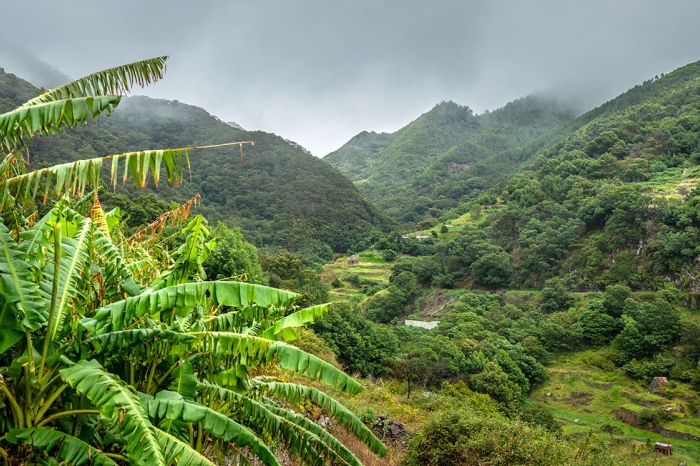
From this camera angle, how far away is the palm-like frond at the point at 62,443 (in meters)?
2.79

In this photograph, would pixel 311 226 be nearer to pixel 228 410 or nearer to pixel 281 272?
pixel 281 272

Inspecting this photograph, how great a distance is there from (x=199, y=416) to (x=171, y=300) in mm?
836

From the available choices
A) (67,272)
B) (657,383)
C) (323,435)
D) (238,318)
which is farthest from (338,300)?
(67,272)

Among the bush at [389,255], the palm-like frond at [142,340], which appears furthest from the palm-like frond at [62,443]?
the bush at [389,255]

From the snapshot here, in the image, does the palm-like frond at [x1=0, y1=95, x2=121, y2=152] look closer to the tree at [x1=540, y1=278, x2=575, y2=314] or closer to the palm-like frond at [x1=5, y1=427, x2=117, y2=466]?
the palm-like frond at [x1=5, y1=427, x2=117, y2=466]

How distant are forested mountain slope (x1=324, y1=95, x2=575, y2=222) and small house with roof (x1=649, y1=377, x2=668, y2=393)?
255 feet

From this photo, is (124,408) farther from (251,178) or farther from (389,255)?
(251,178)

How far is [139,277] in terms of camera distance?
5.27m

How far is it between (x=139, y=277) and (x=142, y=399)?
8.09ft

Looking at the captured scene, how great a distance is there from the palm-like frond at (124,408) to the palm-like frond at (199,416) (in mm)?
277

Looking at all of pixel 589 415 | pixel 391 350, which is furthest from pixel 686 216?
pixel 391 350

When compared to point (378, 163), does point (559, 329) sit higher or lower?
lower

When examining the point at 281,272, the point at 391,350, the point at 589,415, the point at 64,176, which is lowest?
the point at 589,415

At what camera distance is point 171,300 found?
316 cm
